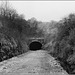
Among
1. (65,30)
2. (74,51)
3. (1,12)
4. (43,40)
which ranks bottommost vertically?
(43,40)

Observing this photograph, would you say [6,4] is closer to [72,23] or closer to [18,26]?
[18,26]

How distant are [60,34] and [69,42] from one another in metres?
5.26

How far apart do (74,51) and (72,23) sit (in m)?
5.95

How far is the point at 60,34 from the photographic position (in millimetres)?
24328

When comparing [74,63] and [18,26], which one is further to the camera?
[18,26]

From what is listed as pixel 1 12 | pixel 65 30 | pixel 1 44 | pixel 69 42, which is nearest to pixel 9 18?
pixel 1 12

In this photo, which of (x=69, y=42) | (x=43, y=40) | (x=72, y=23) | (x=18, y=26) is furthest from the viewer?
(x=43, y=40)

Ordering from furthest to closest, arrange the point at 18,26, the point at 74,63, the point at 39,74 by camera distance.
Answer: the point at 18,26
the point at 74,63
the point at 39,74

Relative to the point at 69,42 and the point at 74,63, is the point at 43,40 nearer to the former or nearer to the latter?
the point at 69,42

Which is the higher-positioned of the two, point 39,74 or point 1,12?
point 1,12

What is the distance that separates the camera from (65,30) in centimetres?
2281

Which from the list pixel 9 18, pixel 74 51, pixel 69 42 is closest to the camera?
pixel 74 51

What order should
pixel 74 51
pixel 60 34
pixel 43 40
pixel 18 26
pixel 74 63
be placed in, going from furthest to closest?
pixel 43 40
pixel 18 26
pixel 60 34
pixel 74 51
pixel 74 63

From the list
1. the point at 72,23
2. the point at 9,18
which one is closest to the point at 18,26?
the point at 9,18
